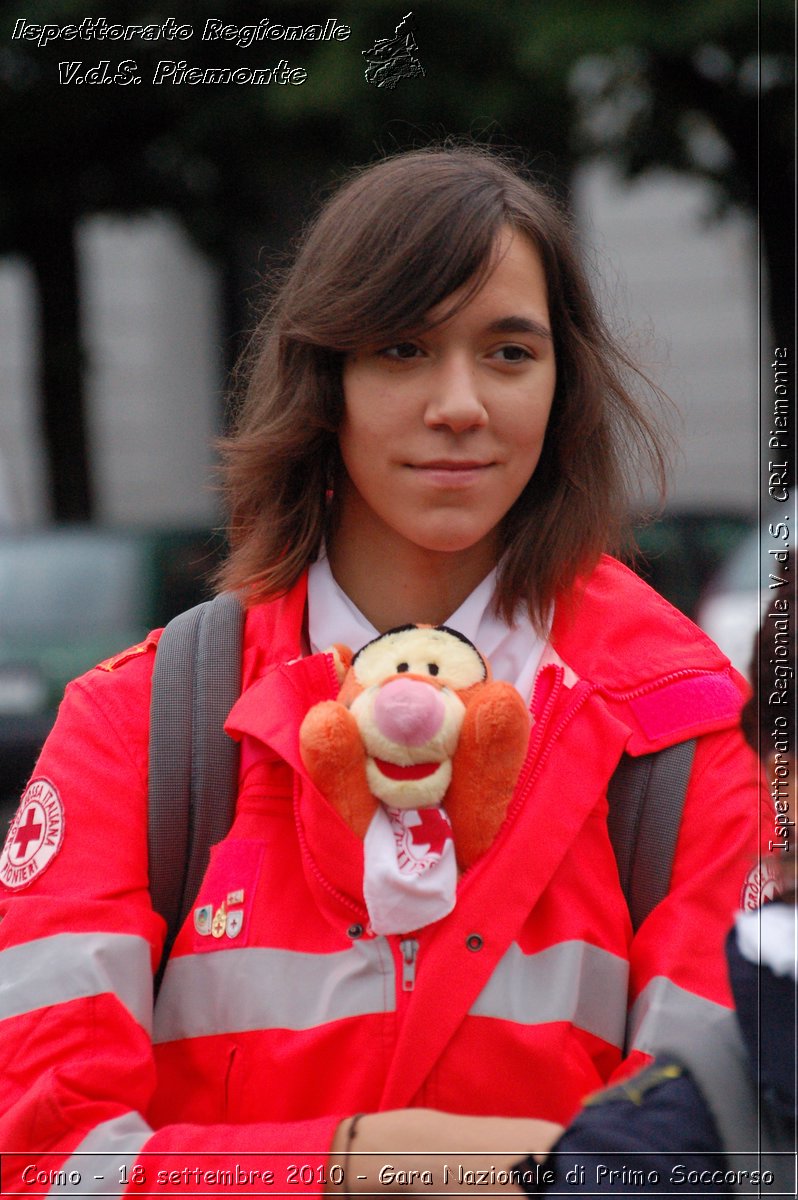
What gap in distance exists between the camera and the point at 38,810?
6.18ft

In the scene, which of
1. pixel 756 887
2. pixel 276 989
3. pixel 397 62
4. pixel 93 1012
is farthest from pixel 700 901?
pixel 397 62

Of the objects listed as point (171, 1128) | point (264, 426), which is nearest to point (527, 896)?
point (171, 1128)

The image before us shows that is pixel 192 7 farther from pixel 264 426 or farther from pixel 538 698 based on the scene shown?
pixel 538 698

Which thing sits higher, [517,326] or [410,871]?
[517,326]

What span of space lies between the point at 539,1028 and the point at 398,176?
1085 millimetres

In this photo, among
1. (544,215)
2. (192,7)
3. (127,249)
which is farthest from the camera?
(127,249)

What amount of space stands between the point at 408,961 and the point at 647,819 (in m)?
0.34

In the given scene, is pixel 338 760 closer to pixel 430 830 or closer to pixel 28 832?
pixel 430 830

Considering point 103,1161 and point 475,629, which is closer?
point 103,1161

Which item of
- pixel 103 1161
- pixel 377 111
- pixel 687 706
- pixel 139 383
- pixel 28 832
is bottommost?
pixel 103 1161

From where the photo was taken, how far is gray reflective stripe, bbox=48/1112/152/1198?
5.59 ft

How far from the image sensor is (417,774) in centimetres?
177

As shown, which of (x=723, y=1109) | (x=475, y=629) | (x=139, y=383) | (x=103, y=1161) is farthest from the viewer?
(x=139, y=383)

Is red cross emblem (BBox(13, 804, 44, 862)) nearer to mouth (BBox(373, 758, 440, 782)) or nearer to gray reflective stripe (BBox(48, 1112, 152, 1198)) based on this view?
gray reflective stripe (BBox(48, 1112, 152, 1198))
